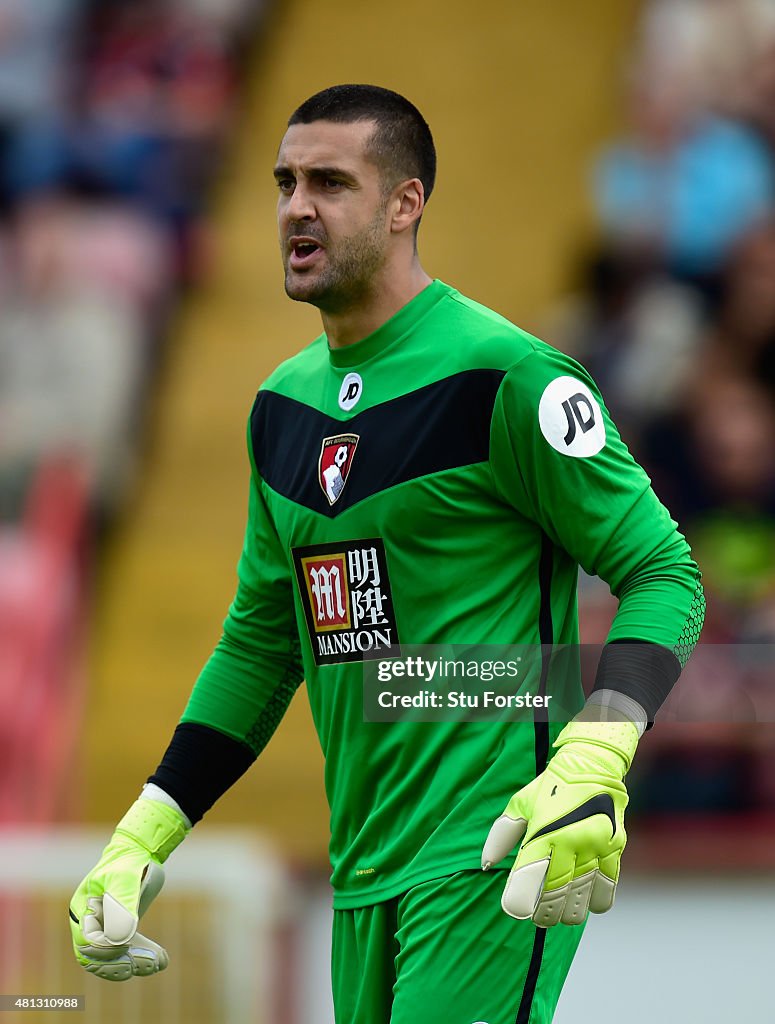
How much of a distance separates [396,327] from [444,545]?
0.41m

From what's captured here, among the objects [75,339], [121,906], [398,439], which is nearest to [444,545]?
[398,439]

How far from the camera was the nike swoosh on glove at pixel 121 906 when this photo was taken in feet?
10.0

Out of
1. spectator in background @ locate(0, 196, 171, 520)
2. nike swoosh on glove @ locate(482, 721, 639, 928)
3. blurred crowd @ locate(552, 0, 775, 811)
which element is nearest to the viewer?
nike swoosh on glove @ locate(482, 721, 639, 928)

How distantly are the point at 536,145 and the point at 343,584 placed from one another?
9.73 metres

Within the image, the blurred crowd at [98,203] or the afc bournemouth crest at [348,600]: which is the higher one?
the blurred crowd at [98,203]

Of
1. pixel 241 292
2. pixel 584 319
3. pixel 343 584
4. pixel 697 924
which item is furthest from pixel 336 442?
pixel 241 292

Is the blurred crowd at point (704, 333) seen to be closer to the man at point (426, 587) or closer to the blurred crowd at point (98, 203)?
the blurred crowd at point (98, 203)

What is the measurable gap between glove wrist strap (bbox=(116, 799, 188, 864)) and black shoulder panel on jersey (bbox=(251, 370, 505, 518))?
0.60 m

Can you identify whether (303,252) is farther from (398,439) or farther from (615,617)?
(615,617)

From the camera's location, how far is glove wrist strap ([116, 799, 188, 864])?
3.21 metres

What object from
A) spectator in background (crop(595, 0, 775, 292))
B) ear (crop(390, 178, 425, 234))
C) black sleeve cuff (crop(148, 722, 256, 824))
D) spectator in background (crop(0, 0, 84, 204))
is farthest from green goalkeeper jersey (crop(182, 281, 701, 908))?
spectator in background (crop(0, 0, 84, 204))

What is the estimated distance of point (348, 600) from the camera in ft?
10.0
